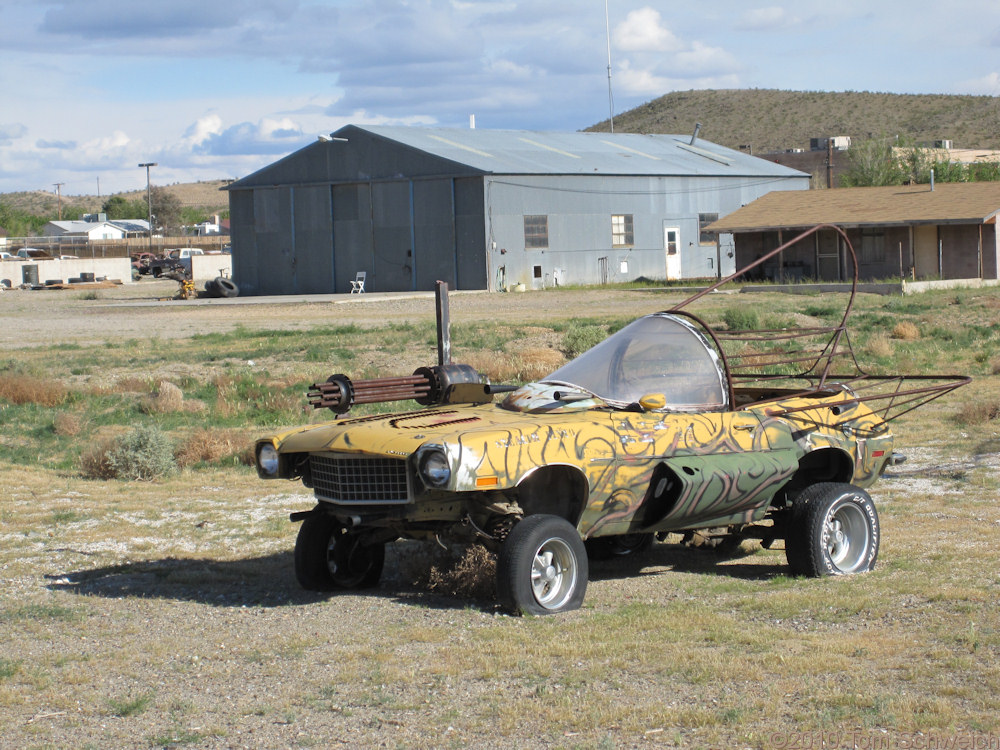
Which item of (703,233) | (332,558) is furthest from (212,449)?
(703,233)

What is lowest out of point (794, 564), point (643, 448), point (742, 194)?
point (794, 564)

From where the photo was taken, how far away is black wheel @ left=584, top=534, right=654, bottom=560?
9.01 m

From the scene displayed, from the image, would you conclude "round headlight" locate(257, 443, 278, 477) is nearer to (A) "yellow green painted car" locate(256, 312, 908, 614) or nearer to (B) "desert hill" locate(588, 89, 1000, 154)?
(A) "yellow green painted car" locate(256, 312, 908, 614)

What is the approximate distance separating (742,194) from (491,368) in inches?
1591

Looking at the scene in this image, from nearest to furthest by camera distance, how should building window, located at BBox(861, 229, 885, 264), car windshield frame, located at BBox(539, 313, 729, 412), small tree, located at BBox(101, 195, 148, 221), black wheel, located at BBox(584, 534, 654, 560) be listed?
car windshield frame, located at BBox(539, 313, 729, 412), black wheel, located at BBox(584, 534, 654, 560), building window, located at BBox(861, 229, 885, 264), small tree, located at BBox(101, 195, 148, 221)

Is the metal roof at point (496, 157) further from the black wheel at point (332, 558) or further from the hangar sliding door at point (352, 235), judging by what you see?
the black wheel at point (332, 558)

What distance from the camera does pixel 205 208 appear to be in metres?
188

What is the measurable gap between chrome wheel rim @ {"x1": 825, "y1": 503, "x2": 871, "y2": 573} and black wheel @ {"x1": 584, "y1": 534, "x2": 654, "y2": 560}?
1455 millimetres

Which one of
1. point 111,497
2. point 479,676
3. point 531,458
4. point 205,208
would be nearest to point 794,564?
point 531,458

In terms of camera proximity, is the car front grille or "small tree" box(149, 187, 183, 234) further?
"small tree" box(149, 187, 183, 234)

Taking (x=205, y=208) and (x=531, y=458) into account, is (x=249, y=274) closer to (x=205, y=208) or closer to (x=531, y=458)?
(x=531, y=458)

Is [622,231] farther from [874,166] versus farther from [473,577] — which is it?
[473,577]

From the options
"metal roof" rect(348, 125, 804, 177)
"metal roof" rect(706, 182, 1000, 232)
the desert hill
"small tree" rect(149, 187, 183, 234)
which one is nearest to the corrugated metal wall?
"metal roof" rect(348, 125, 804, 177)

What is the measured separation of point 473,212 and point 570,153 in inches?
369
